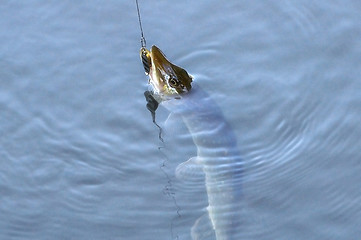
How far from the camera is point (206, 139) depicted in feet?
22.6

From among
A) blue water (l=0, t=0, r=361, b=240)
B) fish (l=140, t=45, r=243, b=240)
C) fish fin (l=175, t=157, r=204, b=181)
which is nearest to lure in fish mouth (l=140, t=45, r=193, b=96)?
fish (l=140, t=45, r=243, b=240)

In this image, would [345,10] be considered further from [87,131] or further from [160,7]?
[87,131]

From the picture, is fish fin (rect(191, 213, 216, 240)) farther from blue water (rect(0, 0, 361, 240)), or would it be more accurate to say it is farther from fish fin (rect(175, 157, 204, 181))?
fish fin (rect(175, 157, 204, 181))

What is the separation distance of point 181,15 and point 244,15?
54 centimetres

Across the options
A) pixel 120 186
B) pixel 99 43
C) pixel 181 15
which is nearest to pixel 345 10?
pixel 181 15

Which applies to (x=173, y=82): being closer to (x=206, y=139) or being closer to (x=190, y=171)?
(x=206, y=139)

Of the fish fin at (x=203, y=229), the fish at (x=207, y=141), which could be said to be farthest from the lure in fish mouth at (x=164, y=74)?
the fish fin at (x=203, y=229)

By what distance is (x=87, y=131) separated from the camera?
6.97 meters

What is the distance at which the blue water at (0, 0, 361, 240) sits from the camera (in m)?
6.43

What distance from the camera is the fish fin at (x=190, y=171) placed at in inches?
264

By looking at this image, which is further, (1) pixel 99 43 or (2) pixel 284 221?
(1) pixel 99 43

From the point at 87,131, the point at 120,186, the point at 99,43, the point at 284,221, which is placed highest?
the point at 99,43

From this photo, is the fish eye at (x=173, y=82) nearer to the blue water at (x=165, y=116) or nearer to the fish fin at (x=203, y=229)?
the blue water at (x=165, y=116)

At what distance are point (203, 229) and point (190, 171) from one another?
54 centimetres
